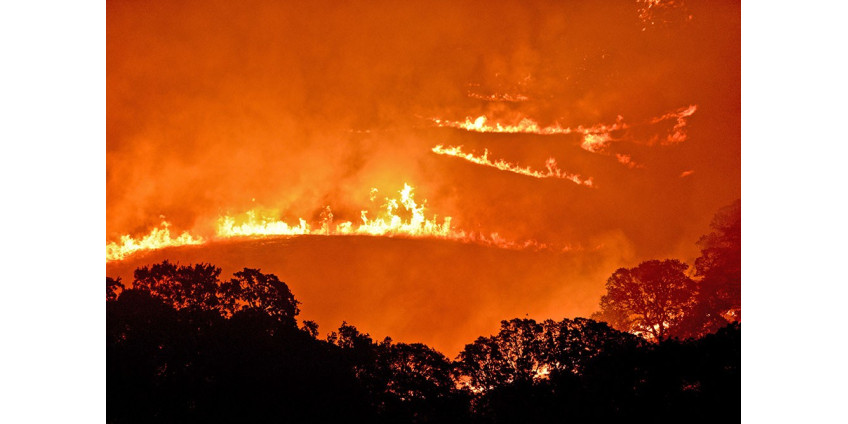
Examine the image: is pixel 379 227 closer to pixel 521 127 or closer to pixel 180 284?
pixel 521 127

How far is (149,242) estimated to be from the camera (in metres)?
16.4

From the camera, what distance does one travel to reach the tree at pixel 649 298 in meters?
19.4

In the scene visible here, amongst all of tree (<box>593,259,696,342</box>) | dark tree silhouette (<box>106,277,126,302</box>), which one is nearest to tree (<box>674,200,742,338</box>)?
tree (<box>593,259,696,342</box>)

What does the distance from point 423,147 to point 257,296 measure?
5.59 metres

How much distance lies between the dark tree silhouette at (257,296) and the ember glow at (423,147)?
1.77 meters

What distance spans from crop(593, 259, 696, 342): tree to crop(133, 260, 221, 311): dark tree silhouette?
10.5 meters

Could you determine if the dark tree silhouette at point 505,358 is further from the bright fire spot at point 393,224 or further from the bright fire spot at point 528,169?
the bright fire spot at point 528,169

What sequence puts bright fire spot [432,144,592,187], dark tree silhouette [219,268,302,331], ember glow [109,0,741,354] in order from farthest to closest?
bright fire spot [432,144,592,187]
ember glow [109,0,741,354]
dark tree silhouette [219,268,302,331]

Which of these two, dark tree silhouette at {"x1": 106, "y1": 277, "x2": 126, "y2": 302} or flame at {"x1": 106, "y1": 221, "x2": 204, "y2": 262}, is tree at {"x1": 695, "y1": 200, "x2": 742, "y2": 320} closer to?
flame at {"x1": 106, "y1": 221, "x2": 204, "y2": 262}

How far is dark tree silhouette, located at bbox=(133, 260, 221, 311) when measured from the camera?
15039 millimetres

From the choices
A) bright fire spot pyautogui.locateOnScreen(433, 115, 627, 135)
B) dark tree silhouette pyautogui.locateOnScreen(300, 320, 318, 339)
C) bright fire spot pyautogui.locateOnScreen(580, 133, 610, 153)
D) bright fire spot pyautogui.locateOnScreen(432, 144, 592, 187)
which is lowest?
dark tree silhouette pyautogui.locateOnScreen(300, 320, 318, 339)

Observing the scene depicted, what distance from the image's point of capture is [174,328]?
13484 mm
